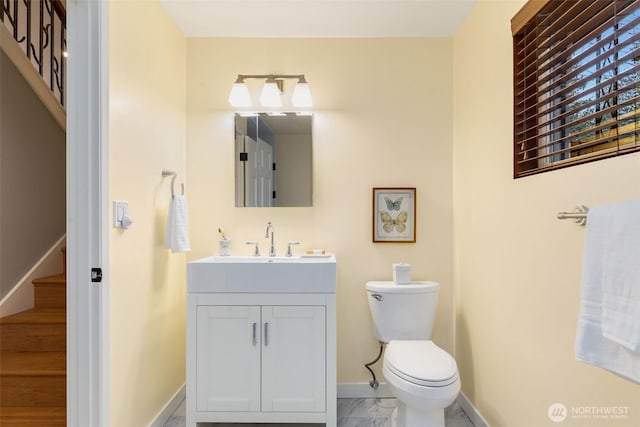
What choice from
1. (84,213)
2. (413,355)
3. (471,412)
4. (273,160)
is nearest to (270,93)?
(273,160)

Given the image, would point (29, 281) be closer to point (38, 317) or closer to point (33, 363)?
point (38, 317)

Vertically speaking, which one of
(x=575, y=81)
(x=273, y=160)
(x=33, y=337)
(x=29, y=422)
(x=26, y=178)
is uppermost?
(x=575, y=81)

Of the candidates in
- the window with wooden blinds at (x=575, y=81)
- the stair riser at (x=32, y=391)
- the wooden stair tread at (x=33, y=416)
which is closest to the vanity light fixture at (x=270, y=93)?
the window with wooden blinds at (x=575, y=81)

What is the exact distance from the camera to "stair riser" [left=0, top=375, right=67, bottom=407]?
178 cm

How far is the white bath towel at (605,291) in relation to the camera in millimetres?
847

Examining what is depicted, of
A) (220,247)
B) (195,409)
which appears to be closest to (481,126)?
(220,247)

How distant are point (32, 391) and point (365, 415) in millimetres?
1740

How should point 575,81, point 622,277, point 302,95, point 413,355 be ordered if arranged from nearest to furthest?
point 622,277
point 575,81
point 413,355
point 302,95

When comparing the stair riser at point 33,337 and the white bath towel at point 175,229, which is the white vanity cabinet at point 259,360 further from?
the stair riser at point 33,337

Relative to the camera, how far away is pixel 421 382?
5.03 feet

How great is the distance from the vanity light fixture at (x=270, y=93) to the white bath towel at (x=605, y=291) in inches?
66.0

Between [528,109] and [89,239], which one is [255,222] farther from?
[528,109]

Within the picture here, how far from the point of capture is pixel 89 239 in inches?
54.7

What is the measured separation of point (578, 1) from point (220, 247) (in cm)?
204
